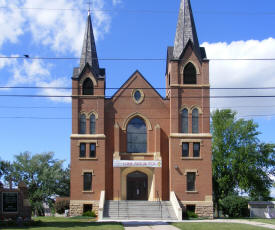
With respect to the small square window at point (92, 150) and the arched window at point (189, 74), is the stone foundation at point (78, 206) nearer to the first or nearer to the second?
the small square window at point (92, 150)

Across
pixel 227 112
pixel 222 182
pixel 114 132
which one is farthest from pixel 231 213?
pixel 227 112

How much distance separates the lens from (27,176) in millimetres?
56500

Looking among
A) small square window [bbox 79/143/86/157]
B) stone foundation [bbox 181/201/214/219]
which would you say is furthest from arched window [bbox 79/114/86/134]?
stone foundation [bbox 181/201/214/219]

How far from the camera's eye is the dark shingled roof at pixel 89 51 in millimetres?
41250

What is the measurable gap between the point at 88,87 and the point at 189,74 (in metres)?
8.91

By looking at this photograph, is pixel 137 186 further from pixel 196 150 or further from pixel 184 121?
pixel 184 121

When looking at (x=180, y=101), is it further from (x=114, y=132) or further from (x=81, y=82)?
(x=81, y=82)

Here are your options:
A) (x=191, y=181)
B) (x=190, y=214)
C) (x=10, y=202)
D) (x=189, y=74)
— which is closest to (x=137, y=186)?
(x=191, y=181)

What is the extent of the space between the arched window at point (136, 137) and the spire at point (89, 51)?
5.93 metres

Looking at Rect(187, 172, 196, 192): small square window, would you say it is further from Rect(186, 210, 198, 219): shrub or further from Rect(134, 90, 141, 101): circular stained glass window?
Rect(134, 90, 141, 101): circular stained glass window

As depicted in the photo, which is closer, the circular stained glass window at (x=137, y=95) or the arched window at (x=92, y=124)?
the arched window at (x=92, y=124)

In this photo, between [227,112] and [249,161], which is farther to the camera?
[227,112]

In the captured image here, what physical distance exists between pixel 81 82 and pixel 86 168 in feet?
24.8

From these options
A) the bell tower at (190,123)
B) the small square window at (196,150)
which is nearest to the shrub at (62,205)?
the bell tower at (190,123)
